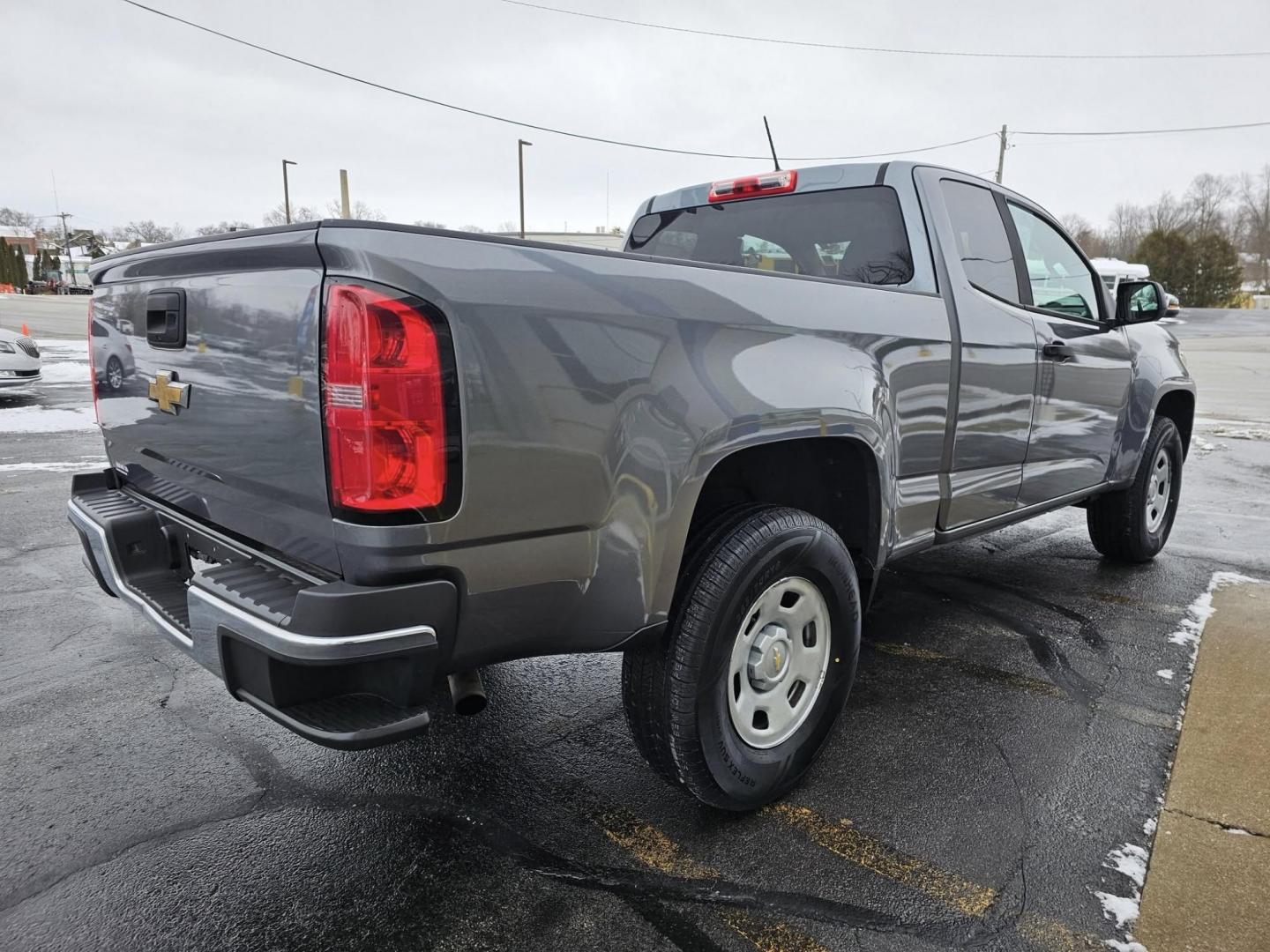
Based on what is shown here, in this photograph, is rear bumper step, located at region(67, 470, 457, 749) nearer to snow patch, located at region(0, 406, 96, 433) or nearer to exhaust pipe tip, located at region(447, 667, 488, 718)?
exhaust pipe tip, located at region(447, 667, 488, 718)

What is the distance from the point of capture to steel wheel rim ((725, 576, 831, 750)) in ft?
8.03

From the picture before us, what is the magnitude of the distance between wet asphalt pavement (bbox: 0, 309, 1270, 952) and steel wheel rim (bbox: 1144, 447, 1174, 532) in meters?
1.32

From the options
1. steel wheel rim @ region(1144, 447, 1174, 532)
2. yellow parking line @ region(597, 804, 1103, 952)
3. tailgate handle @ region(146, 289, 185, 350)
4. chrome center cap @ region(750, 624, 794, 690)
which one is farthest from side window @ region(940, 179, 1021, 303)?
tailgate handle @ region(146, 289, 185, 350)

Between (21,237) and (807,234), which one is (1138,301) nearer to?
(807,234)

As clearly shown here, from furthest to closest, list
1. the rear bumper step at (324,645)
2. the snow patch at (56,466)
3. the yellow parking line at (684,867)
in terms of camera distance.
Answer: the snow patch at (56,466), the yellow parking line at (684,867), the rear bumper step at (324,645)

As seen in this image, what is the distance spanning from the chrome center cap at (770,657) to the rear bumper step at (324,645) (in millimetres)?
996

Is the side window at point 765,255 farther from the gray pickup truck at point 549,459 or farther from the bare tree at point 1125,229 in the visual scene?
the bare tree at point 1125,229

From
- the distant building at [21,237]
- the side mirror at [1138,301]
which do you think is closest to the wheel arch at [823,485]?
the side mirror at [1138,301]

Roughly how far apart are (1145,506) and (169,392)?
4.88 meters

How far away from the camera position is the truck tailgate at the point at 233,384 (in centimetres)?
185

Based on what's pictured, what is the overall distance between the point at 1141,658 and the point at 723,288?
8.90 ft

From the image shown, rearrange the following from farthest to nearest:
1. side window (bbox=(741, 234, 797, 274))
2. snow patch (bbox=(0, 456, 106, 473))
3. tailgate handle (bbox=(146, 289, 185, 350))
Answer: snow patch (bbox=(0, 456, 106, 473)) → side window (bbox=(741, 234, 797, 274)) → tailgate handle (bbox=(146, 289, 185, 350))

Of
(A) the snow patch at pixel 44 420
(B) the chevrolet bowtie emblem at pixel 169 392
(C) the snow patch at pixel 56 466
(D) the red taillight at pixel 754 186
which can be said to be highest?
(D) the red taillight at pixel 754 186

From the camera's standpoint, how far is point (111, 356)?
2.74 meters
